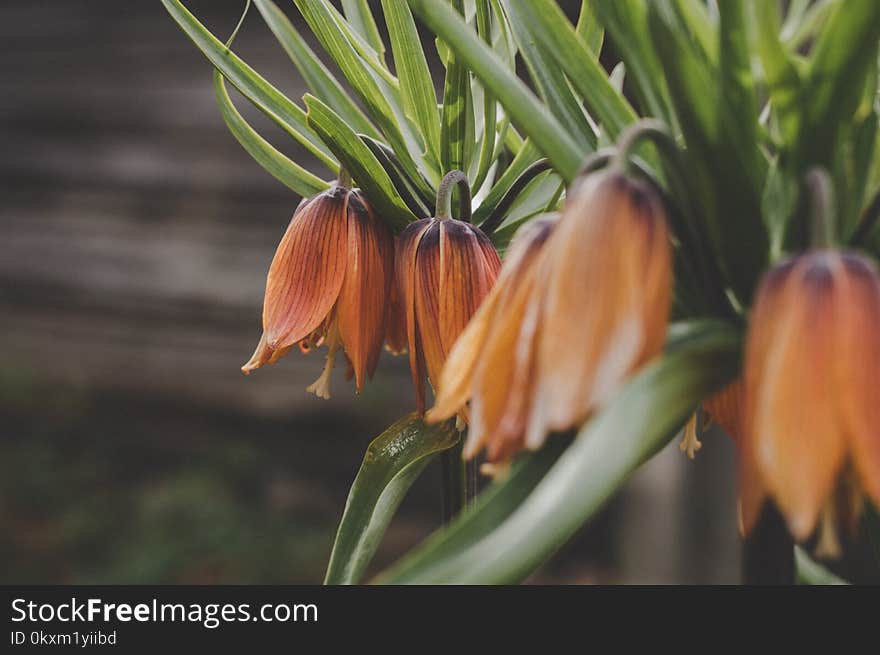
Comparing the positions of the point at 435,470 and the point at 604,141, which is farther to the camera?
the point at 435,470

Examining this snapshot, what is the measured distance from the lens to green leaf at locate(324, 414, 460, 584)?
38cm

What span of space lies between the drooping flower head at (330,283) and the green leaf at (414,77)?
0.05m

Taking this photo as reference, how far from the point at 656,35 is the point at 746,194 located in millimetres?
61

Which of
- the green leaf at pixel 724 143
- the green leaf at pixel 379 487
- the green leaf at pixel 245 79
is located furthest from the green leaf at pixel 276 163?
the green leaf at pixel 724 143

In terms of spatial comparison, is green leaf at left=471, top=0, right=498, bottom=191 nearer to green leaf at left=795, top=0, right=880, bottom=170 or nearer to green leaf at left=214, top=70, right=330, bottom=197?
green leaf at left=214, top=70, right=330, bottom=197

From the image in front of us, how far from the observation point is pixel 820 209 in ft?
0.83

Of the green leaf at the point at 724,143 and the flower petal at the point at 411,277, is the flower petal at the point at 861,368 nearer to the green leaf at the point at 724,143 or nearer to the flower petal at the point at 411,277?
the green leaf at the point at 724,143

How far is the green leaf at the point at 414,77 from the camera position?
1.53 ft

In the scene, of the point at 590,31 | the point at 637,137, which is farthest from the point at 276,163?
the point at 637,137

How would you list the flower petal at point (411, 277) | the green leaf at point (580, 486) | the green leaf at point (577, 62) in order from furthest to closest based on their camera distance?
the flower petal at point (411, 277) < the green leaf at point (577, 62) < the green leaf at point (580, 486)

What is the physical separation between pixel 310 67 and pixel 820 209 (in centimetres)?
29

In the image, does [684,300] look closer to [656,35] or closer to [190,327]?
[656,35]

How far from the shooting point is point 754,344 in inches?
9.9

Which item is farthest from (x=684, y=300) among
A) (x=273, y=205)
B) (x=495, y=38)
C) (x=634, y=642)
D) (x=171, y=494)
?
(x=171, y=494)
